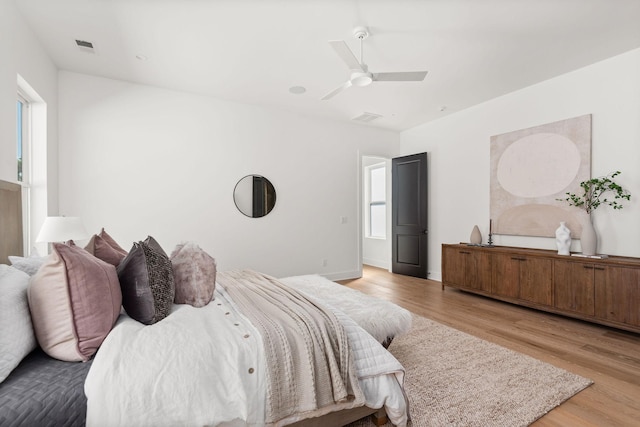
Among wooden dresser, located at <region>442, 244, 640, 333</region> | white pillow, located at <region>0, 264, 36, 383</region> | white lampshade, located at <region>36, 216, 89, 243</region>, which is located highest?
white lampshade, located at <region>36, 216, 89, 243</region>

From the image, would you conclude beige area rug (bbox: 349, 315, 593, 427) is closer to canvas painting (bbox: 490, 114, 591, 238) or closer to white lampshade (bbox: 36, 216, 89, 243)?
canvas painting (bbox: 490, 114, 591, 238)

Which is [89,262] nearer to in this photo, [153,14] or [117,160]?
[153,14]

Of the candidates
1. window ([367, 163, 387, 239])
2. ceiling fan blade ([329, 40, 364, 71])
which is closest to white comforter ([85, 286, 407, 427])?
ceiling fan blade ([329, 40, 364, 71])

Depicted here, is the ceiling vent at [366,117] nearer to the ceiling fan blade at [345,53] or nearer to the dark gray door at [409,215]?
the dark gray door at [409,215]

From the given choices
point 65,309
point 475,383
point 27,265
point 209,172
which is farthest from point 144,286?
point 209,172

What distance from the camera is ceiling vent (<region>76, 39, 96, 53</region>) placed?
2975mm

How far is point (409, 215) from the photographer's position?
19.3 ft

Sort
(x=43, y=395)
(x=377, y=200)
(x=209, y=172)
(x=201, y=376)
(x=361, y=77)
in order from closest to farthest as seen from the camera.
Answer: (x=43, y=395)
(x=201, y=376)
(x=361, y=77)
(x=209, y=172)
(x=377, y=200)

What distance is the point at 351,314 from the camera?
2.18m

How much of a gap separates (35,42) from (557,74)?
563 centimetres

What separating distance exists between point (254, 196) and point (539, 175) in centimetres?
395

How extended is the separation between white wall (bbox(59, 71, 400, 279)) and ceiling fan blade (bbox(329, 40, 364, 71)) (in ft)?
8.06

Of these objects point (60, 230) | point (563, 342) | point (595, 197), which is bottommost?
point (563, 342)

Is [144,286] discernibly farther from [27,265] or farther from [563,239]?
[563,239]
